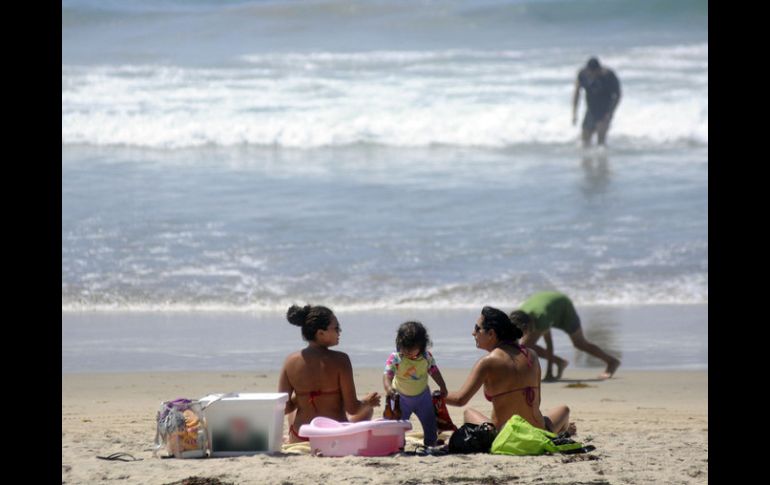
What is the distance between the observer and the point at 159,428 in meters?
6.20

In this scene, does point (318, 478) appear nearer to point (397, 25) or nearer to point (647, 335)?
point (647, 335)

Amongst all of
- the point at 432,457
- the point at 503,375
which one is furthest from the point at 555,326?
the point at 432,457

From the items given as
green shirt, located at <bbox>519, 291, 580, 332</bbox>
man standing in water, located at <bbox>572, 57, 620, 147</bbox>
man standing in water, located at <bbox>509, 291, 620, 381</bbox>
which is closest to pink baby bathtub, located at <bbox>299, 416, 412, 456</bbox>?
man standing in water, located at <bbox>509, 291, 620, 381</bbox>

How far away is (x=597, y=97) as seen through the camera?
18891mm

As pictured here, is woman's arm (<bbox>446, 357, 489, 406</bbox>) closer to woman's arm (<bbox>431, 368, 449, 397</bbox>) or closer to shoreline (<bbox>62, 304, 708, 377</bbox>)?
woman's arm (<bbox>431, 368, 449, 397</bbox>)

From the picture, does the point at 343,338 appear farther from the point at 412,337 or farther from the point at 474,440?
the point at 474,440

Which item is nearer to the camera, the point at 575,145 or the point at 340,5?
the point at 575,145

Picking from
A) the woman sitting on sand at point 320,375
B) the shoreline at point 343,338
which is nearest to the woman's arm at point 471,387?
the woman sitting on sand at point 320,375

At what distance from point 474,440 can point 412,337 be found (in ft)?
1.96

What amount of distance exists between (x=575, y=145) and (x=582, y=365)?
33.8 feet

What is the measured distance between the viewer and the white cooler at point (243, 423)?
6.04 m

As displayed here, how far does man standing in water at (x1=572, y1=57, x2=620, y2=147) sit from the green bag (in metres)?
12.5

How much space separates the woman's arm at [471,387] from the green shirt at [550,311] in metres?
2.40
